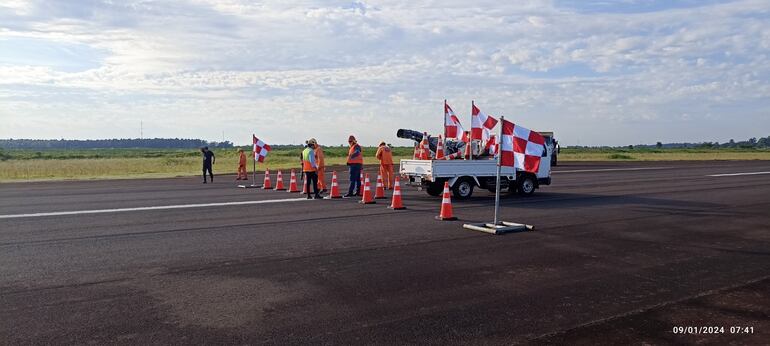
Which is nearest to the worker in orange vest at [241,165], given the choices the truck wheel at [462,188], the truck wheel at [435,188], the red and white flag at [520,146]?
the truck wheel at [435,188]

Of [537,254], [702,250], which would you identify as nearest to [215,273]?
[537,254]

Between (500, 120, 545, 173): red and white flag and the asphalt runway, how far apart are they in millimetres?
1326

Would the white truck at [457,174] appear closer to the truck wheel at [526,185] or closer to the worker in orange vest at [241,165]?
the truck wheel at [526,185]

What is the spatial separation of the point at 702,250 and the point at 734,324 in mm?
3985

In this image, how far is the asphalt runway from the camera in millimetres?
5277

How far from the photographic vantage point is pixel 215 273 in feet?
24.3

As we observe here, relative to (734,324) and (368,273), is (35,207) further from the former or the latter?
(734,324)

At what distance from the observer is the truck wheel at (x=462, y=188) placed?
16531 mm

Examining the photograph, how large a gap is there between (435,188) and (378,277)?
977cm

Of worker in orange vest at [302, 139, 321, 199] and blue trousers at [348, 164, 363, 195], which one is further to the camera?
blue trousers at [348, 164, 363, 195]

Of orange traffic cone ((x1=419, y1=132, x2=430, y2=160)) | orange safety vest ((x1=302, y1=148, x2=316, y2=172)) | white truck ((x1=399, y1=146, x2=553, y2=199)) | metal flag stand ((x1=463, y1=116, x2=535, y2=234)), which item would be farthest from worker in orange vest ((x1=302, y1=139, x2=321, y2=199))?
metal flag stand ((x1=463, y1=116, x2=535, y2=234))

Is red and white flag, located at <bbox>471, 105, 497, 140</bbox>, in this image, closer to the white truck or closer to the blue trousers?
the white truck

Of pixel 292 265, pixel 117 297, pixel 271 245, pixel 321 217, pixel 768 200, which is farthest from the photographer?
pixel 768 200

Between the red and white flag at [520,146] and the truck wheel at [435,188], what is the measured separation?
235 inches
